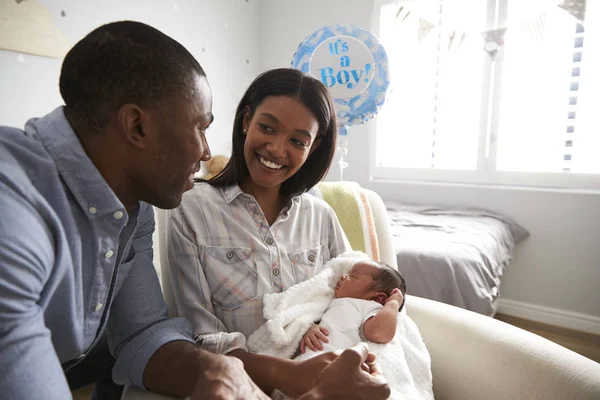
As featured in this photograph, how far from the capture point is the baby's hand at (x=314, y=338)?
3.00 ft

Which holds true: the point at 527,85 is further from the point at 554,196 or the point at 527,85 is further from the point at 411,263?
the point at 411,263

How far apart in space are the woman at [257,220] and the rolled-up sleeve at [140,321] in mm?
89

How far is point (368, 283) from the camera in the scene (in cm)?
111

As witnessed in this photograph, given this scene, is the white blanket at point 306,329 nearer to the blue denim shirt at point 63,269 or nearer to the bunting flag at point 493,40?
the blue denim shirt at point 63,269

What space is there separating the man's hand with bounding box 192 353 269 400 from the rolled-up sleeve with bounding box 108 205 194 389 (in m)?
0.19

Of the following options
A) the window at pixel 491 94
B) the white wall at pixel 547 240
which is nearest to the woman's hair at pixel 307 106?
the window at pixel 491 94

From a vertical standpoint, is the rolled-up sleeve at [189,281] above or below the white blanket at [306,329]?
above

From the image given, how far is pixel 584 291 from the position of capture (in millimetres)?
2652


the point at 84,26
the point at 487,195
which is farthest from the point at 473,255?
the point at 84,26

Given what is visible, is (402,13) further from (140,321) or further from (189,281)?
(140,321)

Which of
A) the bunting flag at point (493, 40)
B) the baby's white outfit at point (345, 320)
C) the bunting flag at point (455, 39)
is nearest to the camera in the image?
the baby's white outfit at point (345, 320)

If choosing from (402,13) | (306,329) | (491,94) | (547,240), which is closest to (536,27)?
(491,94)

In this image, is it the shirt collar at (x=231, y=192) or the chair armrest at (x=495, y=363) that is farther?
the shirt collar at (x=231, y=192)

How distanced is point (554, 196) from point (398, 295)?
2.23m
